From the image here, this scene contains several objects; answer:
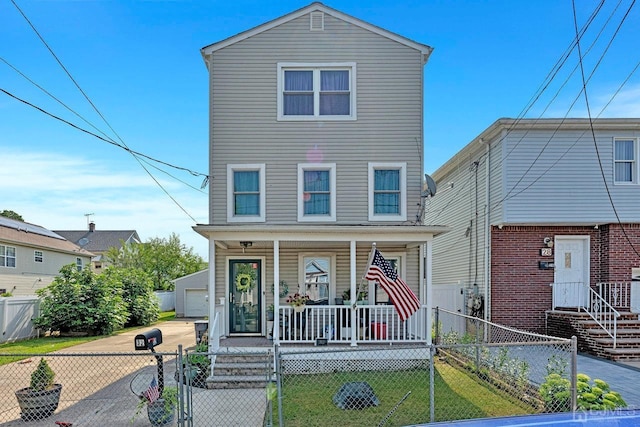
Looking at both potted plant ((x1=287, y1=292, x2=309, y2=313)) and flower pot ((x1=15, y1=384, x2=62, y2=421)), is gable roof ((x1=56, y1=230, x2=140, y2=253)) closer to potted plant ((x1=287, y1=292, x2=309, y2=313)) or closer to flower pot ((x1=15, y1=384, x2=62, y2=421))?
potted plant ((x1=287, y1=292, x2=309, y2=313))

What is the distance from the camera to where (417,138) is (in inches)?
448

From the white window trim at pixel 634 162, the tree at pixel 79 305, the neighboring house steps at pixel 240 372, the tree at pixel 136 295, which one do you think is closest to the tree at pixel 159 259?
the tree at pixel 136 295

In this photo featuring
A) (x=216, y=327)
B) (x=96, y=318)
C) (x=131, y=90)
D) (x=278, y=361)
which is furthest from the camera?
(x=96, y=318)

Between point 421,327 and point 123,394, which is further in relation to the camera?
point 421,327

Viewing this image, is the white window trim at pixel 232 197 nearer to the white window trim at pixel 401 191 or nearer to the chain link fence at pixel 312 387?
the white window trim at pixel 401 191

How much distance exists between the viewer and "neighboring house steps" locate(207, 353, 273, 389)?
27.9 feet

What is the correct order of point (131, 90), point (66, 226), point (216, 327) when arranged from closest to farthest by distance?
point (216, 327)
point (131, 90)
point (66, 226)

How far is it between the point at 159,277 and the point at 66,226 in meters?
18.1

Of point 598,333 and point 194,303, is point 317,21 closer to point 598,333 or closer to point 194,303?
point 598,333

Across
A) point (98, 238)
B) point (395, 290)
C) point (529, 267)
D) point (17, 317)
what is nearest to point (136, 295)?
point (17, 317)

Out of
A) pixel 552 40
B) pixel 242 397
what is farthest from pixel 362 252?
pixel 552 40

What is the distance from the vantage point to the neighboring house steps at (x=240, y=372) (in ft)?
27.9

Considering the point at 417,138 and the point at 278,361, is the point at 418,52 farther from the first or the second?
the point at 278,361

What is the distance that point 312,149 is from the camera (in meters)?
11.3
